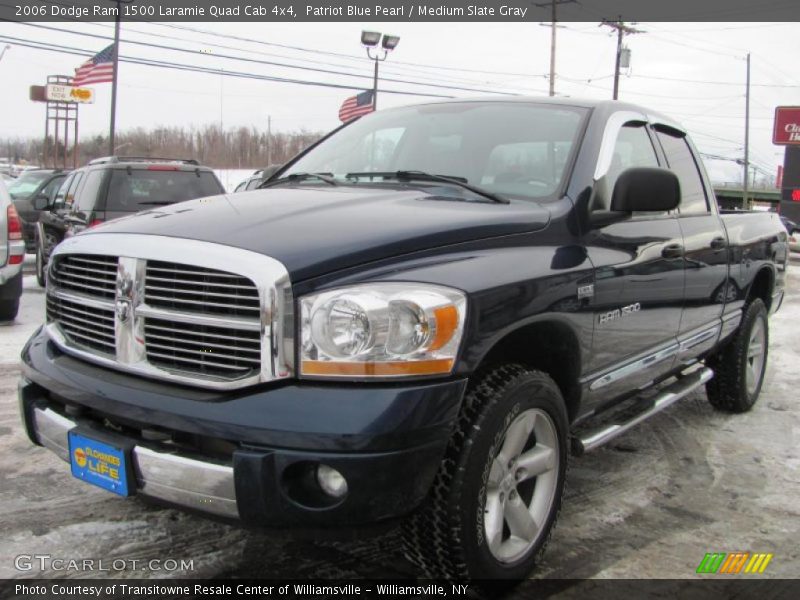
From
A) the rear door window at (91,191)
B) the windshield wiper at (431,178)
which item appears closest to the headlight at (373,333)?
the windshield wiper at (431,178)

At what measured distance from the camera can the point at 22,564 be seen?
2.69 metres

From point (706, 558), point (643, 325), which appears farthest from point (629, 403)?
point (706, 558)

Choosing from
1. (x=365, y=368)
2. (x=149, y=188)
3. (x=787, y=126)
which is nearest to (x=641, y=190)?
(x=365, y=368)

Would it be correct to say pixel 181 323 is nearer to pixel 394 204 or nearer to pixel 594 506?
pixel 394 204

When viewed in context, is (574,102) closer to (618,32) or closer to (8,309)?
(8,309)

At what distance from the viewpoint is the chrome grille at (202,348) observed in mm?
2160

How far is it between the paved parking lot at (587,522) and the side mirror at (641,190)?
141 cm

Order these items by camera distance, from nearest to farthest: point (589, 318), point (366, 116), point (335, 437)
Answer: point (335, 437), point (589, 318), point (366, 116)

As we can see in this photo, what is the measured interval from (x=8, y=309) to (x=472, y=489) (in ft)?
21.8

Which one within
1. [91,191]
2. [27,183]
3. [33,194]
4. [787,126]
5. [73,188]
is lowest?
[91,191]

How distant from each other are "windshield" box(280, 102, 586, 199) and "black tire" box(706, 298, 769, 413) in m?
2.43

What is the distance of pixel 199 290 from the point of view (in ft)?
7.30

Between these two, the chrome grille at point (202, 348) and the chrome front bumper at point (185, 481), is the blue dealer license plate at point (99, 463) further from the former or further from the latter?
the chrome grille at point (202, 348)

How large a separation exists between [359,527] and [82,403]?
104 centimetres
